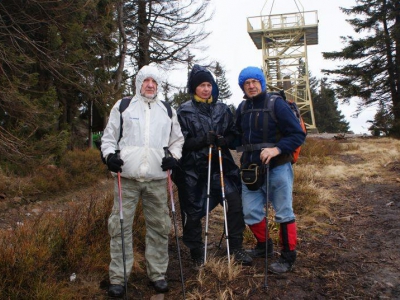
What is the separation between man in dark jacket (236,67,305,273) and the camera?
3893 millimetres

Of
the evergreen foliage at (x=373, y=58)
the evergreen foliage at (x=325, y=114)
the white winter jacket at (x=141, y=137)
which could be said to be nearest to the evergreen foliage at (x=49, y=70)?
the white winter jacket at (x=141, y=137)

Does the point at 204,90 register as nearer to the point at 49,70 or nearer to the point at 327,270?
the point at 327,270

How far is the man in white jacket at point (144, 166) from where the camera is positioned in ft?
11.7

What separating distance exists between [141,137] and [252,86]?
137 cm

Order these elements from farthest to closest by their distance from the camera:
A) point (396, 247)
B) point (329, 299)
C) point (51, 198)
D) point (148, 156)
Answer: point (51, 198) → point (396, 247) → point (148, 156) → point (329, 299)

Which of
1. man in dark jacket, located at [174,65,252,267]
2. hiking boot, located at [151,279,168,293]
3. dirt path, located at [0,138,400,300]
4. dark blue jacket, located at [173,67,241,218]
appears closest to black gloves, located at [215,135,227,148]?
Answer: man in dark jacket, located at [174,65,252,267]

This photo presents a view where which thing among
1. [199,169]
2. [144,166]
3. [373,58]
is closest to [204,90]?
[199,169]

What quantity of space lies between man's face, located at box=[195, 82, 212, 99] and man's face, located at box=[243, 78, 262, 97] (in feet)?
1.39

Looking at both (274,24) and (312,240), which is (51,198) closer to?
(312,240)

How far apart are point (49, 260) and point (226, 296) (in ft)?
5.76

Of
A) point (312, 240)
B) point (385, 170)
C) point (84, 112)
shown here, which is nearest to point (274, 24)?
point (84, 112)

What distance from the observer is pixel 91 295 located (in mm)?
3543

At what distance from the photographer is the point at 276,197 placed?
13.4 feet

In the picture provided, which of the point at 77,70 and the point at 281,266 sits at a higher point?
the point at 77,70
